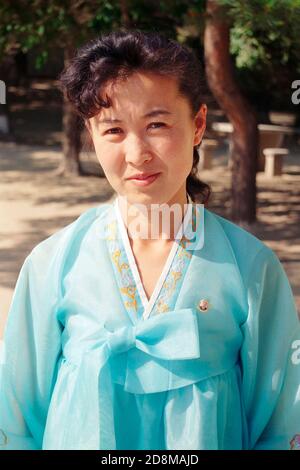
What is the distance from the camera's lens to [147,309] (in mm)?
1573

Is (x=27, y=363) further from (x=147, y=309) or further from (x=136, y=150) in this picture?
(x=136, y=150)

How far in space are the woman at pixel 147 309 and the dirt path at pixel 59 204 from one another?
345 cm

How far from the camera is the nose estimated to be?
1.47 m

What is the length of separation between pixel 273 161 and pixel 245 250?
29.5ft

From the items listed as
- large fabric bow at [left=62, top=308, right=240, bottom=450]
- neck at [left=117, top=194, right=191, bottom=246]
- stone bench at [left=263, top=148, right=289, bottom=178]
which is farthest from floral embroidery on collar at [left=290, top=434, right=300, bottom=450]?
stone bench at [left=263, top=148, right=289, bottom=178]

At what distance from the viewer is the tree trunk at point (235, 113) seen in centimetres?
665

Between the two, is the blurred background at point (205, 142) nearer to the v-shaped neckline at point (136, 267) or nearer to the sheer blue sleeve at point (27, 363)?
the v-shaped neckline at point (136, 267)

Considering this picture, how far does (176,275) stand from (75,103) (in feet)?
1.32

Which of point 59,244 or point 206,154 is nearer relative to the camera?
point 59,244

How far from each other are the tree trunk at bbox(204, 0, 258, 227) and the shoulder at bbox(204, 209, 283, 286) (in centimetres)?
461

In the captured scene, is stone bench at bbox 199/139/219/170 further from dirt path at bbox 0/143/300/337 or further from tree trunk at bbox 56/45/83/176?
tree trunk at bbox 56/45/83/176

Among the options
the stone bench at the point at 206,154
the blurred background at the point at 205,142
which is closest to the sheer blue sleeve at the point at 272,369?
the blurred background at the point at 205,142

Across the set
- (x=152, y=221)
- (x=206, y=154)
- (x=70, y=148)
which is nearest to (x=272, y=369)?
(x=152, y=221)

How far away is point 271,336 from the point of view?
1574mm
